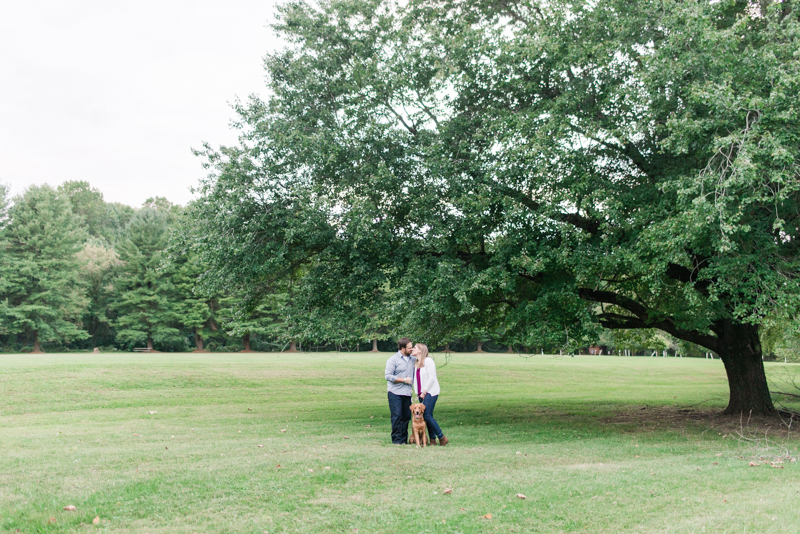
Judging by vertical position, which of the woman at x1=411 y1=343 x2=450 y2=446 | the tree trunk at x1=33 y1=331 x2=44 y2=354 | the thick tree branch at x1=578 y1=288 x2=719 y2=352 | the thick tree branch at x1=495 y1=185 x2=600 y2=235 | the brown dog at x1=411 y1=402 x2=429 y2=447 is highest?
the thick tree branch at x1=495 y1=185 x2=600 y2=235

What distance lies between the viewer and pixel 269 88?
51.1 ft

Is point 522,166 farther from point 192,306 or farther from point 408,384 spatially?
point 192,306

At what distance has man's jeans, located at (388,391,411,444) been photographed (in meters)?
A: 10.8

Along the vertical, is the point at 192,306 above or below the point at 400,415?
above

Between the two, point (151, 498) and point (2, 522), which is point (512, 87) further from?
point (2, 522)

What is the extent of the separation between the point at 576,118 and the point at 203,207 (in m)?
8.96

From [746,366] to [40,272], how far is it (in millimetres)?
58156

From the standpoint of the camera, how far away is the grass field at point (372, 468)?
19.9ft

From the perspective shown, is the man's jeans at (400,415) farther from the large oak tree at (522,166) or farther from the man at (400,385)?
the large oak tree at (522,166)

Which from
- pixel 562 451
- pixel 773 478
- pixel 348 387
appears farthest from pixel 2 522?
pixel 348 387

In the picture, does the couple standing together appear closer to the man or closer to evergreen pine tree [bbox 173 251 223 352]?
the man

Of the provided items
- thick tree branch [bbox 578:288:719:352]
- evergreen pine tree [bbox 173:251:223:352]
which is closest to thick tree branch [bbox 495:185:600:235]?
thick tree branch [bbox 578:288:719:352]

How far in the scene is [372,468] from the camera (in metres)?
8.27

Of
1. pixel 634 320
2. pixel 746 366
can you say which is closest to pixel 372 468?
pixel 634 320
